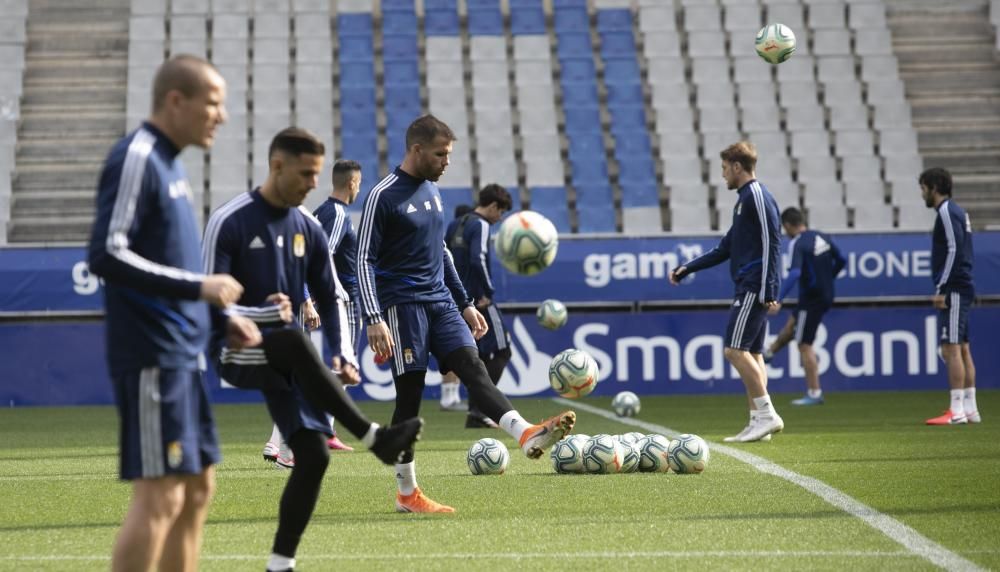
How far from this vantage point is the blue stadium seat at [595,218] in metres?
22.4

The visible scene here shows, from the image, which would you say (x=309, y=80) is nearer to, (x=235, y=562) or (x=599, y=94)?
(x=599, y=94)

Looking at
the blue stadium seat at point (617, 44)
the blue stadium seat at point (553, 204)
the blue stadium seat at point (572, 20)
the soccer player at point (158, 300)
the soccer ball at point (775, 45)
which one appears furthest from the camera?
the blue stadium seat at point (572, 20)

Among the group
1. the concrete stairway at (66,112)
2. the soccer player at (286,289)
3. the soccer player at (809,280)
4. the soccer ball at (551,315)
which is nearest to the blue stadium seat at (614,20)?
the concrete stairway at (66,112)

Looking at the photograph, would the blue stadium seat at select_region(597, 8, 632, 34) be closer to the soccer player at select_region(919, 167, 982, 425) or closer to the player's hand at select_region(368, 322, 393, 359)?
the soccer player at select_region(919, 167, 982, 425)

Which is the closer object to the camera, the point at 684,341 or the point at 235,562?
the point at 235,562

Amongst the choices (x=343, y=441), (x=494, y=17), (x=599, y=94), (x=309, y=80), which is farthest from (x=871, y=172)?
(x=343, y=441)

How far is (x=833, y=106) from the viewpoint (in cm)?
2503

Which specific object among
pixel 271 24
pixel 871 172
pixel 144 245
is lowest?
pixel 144 245

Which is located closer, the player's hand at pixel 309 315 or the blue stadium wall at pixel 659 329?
the player's hand at pixel 309 315

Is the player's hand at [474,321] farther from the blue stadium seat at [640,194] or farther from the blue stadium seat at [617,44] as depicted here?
the blue stadium seat at [617,44]

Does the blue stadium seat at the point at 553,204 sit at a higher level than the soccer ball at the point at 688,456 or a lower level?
higher

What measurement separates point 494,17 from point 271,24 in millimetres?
3978

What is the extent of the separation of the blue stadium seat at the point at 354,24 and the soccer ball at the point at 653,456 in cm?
1783

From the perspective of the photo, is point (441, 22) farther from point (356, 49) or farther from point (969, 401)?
point (969, 401)
